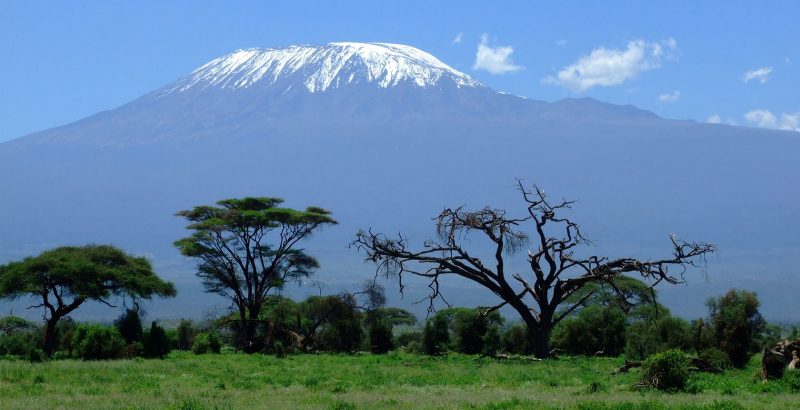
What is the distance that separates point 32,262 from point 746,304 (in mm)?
26039

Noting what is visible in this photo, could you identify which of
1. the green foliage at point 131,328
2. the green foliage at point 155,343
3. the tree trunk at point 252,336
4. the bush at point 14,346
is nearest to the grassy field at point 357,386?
the green foliage at point 155,343

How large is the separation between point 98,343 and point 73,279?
6.32m

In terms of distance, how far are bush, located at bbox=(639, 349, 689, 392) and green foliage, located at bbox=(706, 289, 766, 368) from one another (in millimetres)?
8250

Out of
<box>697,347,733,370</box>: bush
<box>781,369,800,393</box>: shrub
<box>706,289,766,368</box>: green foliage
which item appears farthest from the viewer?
<box>706,289,766,368</box>: green foliage

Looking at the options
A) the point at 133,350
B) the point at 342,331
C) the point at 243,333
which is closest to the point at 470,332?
the point at 342,331

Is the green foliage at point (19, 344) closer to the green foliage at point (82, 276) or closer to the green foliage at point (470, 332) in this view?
the green foliage at point (82, 276)

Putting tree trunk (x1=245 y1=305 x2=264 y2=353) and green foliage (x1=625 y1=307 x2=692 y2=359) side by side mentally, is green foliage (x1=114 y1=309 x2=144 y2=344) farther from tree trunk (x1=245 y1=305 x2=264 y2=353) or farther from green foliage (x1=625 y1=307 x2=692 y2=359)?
green foliage (x1=625 y1=307 x2=692 y2=359)

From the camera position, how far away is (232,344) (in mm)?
52812

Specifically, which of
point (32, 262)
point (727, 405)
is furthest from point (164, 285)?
point (727, 405)

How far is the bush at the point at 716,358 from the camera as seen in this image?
94.3ft

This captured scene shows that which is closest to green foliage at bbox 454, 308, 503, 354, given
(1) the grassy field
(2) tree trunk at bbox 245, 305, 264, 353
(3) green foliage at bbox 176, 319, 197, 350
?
(2) tree trunk at bbox 245, 305, 264, 353

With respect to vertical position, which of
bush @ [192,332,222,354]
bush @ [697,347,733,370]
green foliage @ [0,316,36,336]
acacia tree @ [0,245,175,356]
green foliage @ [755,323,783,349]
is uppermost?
acacia tree @ [0,245,175,356]

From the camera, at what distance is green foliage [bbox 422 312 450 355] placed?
44.9m

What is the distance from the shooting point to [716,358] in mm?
28953
